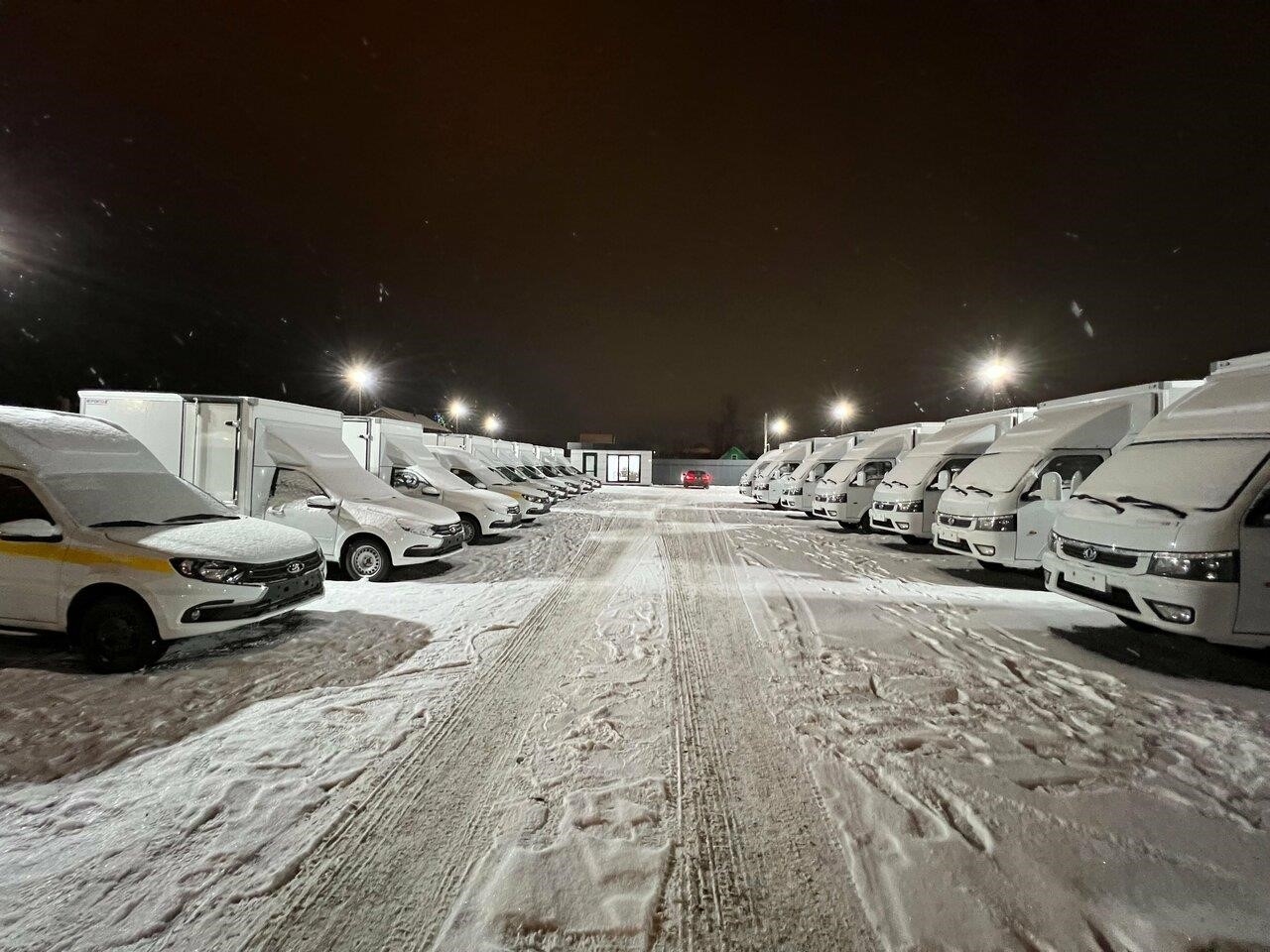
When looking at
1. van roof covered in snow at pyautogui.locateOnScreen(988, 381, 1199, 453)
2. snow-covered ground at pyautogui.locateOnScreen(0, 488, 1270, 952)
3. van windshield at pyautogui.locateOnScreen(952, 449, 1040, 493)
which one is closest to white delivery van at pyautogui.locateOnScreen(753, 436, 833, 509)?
van windshield at pyautogui.locateOnScreen(952, 449, 1040, 493)

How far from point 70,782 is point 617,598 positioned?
4925 millimetres

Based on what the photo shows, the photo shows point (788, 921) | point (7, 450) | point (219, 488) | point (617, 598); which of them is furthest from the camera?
point (219, 488)

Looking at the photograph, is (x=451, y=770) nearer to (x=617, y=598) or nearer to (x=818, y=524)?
(x=617, y=598)

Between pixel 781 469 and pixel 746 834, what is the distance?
21.0m

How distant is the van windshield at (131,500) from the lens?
15.0 feet

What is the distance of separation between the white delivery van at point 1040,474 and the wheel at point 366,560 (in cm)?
838

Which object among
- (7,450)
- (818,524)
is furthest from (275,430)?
(818,524)

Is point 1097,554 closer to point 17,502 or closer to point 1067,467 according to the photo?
point 1067,467

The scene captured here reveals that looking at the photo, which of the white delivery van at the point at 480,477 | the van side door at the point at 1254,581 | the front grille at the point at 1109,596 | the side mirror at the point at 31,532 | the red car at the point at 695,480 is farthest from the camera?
the red car at the point at 695,480

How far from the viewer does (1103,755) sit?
10.9 feet

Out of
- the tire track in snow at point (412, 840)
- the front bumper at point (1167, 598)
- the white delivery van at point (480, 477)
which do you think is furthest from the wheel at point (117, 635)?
the white delivery van at point (480, 477)

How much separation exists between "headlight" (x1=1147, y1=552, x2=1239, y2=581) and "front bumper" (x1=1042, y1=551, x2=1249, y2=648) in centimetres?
5

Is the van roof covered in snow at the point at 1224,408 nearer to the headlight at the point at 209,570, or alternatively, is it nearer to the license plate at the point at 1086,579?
the license plate at the point at 1086,579

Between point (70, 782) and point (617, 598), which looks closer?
point (70, 782)
